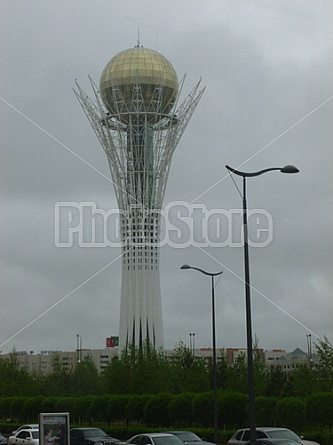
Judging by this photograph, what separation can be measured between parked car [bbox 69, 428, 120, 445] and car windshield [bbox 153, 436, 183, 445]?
536cm

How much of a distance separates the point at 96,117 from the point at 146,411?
34.4 meters

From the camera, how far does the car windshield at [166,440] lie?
24.4 m

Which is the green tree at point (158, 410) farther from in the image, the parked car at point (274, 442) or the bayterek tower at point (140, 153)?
the bayterek tower at point (140, 153)

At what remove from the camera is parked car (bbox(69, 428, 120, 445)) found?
3002 centimetres

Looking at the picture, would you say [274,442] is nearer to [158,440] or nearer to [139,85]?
[158,440]

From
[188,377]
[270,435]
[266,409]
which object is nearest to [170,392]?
[188,377]

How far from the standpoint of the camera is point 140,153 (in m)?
72.8

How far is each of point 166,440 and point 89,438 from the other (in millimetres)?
6735

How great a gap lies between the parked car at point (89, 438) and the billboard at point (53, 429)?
19.9ft

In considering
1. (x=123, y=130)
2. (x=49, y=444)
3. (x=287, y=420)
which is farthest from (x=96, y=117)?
(x=49, y=444)

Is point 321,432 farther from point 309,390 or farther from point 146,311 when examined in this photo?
point 146,311

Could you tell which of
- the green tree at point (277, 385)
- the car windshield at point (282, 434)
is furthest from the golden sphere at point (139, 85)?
the car windshield at point (282, 434)

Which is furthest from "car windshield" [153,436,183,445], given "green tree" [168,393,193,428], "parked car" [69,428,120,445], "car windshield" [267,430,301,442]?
"green tree" [168,393,193,428]

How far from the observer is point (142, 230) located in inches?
2884
